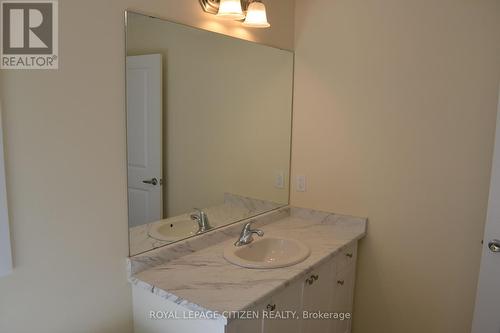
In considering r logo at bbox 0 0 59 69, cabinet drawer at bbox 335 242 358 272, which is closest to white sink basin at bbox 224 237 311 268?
cabinet drawer at bbox 335 242 358 272

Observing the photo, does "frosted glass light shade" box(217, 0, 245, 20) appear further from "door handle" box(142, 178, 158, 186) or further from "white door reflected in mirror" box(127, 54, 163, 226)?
"door handle" box(142, 178, 158, 186)

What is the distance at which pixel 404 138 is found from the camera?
2146 millimetres

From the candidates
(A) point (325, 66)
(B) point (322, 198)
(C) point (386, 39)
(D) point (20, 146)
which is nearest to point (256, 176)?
(B) point (322, 198)

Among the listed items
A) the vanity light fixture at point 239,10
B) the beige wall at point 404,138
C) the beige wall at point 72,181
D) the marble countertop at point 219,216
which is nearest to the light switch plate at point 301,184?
the beige wall at point 404,138

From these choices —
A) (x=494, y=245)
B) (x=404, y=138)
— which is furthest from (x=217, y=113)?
(x=494, y=245)

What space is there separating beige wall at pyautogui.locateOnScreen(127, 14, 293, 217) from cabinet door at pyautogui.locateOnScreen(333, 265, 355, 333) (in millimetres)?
647

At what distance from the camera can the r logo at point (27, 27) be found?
1.25 m

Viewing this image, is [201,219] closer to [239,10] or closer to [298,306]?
[298,306]

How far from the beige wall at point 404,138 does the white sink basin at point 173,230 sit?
2.97 ft

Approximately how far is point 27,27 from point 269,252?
1.55 metres

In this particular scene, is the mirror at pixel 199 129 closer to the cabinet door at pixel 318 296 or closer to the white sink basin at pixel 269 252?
the white sink basin at pixel 269 252

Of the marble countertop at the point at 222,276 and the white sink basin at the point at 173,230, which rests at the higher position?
the white sink basin at the point at 173,230

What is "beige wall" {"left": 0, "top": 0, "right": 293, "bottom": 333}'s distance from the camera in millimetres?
1295

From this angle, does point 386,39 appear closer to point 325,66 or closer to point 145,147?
point 325,66
